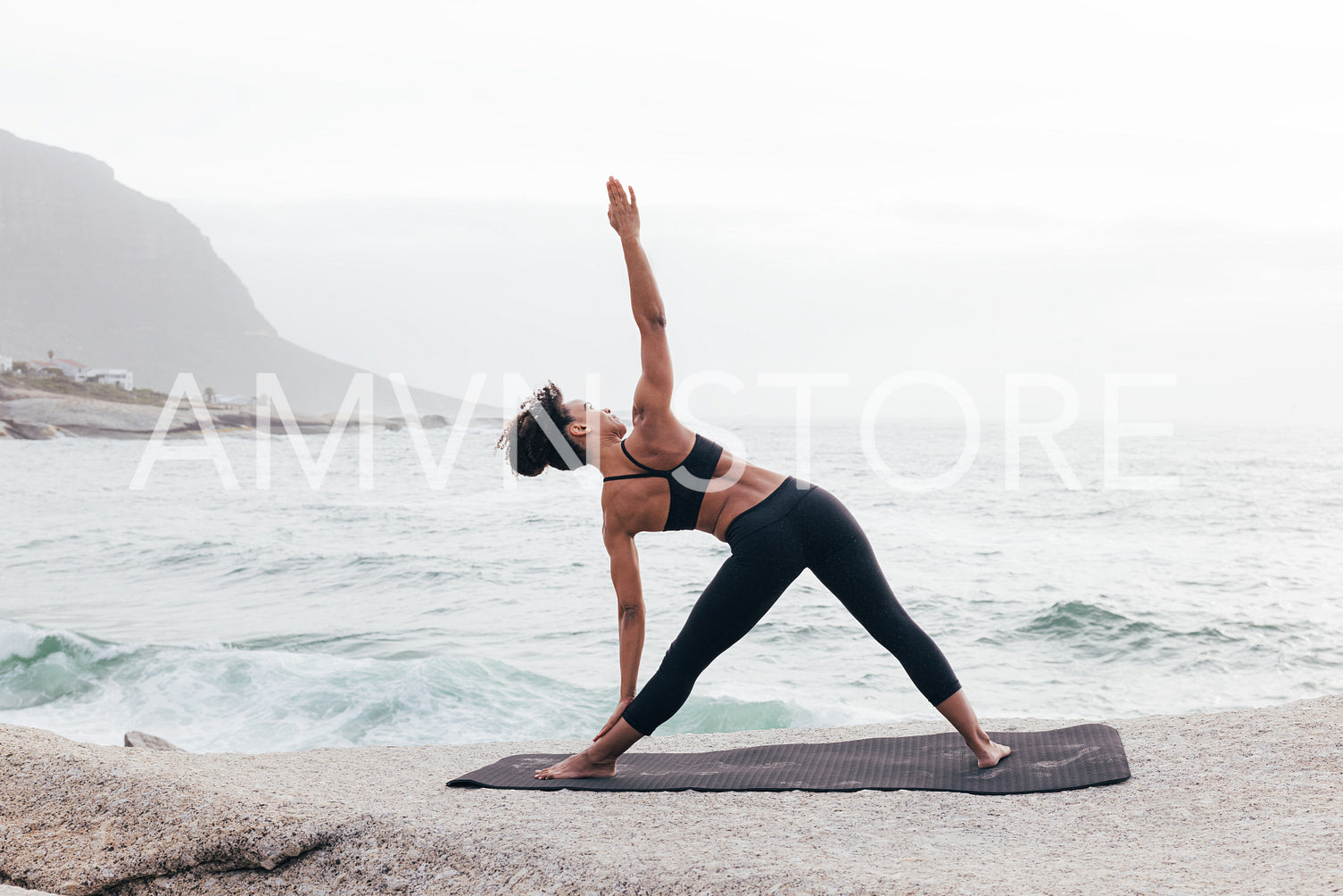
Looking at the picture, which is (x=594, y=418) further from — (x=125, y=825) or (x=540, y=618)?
(x=540, y=618)

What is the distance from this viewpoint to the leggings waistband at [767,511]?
3.35 meters

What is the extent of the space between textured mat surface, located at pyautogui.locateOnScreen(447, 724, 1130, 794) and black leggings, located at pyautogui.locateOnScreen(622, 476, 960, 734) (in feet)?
1.27

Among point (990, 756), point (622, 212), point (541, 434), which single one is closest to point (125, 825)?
point (541, 434)

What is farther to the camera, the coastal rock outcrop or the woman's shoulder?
the woman's shoulder

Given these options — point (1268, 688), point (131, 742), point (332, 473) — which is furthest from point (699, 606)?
point (332, 473)

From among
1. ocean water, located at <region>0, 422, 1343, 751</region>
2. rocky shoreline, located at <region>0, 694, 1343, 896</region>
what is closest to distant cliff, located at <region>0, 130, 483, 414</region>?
ocean water, located at <region>0, 422, 1343, 751</region>

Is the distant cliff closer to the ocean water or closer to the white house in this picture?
the white house

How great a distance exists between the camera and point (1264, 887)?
2.30m

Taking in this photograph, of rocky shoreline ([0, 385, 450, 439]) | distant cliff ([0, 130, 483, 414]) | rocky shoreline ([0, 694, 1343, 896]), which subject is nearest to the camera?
rocky shoreline ([0, 694, 1343, 896])

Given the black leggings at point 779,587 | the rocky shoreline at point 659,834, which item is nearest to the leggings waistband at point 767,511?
the black leggings at point 779,587

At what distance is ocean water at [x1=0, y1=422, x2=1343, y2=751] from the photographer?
7.29 metres

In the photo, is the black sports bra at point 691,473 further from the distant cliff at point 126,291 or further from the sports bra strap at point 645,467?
the distant cliff at point 126,291

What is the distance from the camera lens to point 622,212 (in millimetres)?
3248

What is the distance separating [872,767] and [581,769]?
1231mm
